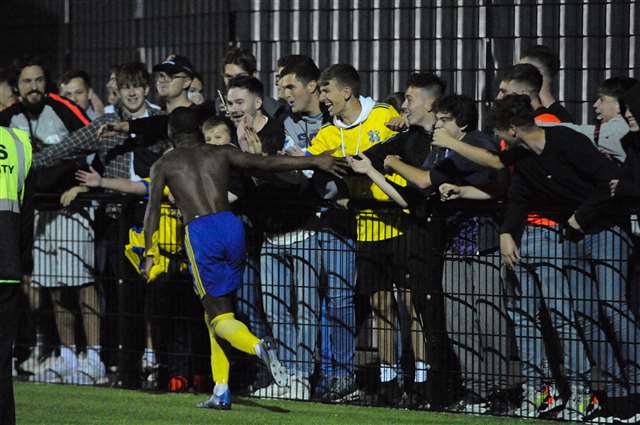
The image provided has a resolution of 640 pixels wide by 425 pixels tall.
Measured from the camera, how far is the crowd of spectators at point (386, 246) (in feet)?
30.2

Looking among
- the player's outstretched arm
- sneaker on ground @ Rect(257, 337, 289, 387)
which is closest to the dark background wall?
the player's outstretched arm

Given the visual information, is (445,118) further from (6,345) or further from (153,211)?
(6,345)

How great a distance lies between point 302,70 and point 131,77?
1783mm

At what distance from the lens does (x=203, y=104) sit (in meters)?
11.5

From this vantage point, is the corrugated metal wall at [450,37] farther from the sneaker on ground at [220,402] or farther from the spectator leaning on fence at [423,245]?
the sneaker on ground at [220,402]

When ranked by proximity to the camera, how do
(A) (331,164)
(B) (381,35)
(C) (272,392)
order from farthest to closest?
(B) (381,35)
(C) (272,392)
(A) (331,164)

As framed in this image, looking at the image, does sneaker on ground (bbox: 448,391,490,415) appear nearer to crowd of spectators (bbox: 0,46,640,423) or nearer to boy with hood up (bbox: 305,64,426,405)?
crowd of spectators (bbox: 0,46,640,423)

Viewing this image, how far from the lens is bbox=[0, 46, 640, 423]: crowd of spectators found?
9.20 metres

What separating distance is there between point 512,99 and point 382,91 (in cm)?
367

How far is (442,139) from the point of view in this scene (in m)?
9.26

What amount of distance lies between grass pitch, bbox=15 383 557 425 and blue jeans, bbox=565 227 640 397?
2.05 feet

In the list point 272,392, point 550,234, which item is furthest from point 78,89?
point 550,234

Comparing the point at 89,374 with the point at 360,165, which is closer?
the point at 360,165

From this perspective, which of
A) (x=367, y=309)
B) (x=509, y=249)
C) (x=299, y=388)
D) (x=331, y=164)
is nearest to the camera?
(x=509, y=249)
